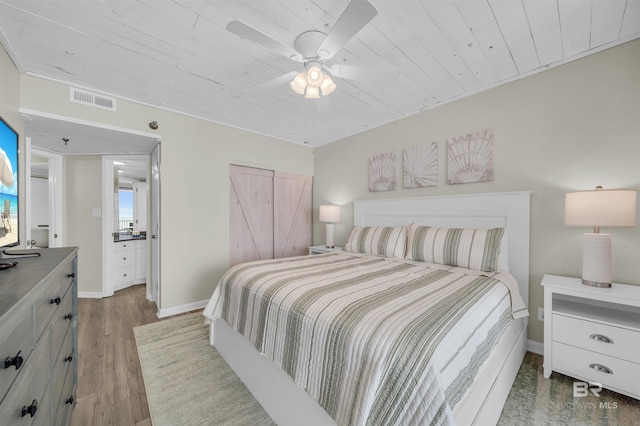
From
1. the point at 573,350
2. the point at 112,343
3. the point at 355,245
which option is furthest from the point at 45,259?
the point at 573,350

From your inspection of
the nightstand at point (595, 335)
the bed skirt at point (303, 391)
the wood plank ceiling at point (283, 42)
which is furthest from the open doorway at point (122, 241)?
the nightstand at point (595, 335)

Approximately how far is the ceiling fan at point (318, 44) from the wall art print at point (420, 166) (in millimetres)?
1536

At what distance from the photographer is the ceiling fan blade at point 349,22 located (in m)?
1.21

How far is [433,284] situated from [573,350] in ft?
3.69

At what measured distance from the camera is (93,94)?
100 inches

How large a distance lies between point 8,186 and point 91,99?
1.79 metres

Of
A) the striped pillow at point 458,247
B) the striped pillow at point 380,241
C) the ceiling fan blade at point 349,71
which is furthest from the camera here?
the striped pillow at point 380,241

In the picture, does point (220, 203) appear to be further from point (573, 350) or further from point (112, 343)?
point (573, 350)

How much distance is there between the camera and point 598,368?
67.9 inches

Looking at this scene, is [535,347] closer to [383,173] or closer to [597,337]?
[597,337]

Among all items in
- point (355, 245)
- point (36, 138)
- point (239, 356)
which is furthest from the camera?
point (355, 245)

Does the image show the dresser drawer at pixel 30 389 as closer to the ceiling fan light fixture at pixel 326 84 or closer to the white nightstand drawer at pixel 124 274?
the ceiling fan light fixture at pixel 326 84

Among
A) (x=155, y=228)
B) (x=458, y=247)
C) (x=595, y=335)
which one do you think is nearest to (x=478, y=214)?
(x=458, y=247)

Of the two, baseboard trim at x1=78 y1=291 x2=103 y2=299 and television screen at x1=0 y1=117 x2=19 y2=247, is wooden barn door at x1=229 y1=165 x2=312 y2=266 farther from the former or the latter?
television screen at x1=0 y1=117 x2=19 y2=247
